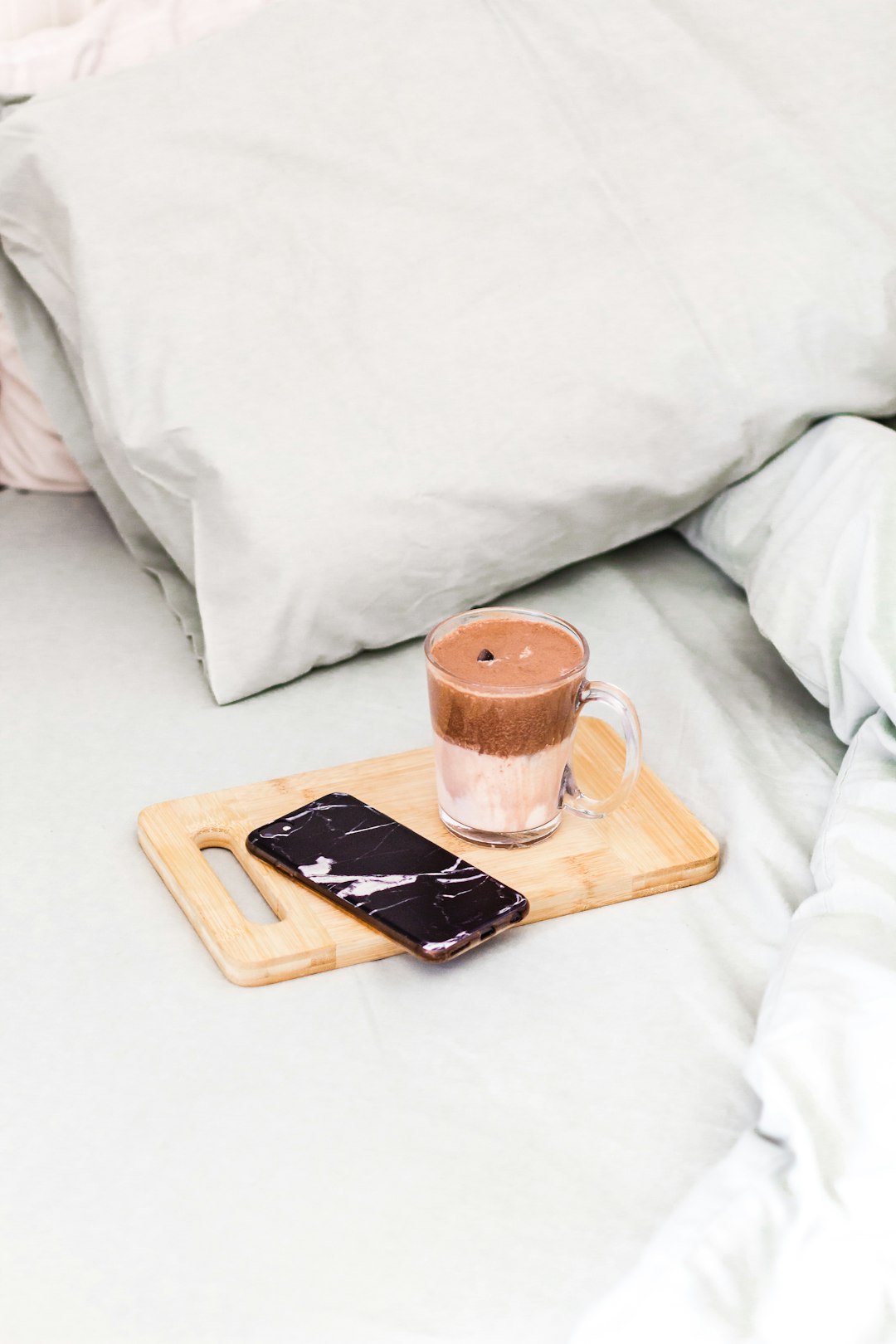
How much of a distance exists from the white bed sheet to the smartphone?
3 cm

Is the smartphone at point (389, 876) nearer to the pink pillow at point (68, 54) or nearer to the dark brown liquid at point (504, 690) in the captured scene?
the dark brown liquid at point (504, 690)

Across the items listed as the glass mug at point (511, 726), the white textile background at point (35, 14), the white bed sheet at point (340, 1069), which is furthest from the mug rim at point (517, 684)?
the white textile background at point (35, 14)

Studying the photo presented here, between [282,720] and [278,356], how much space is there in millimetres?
255

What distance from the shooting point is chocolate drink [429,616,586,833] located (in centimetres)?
68

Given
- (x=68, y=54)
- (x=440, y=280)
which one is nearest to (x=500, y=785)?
(x=440, y=280)

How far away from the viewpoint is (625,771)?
72 cm

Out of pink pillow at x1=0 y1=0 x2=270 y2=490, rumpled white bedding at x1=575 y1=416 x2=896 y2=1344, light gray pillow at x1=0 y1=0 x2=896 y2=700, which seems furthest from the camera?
pink pillow at x1=0 y1=0 x2=270 y2=490

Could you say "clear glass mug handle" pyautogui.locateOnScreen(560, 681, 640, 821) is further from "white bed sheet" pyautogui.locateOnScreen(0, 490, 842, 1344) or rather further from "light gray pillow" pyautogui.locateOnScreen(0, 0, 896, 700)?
"light gray pillow" pyautogui.locateOnScreen(0, 0, 896, 700)

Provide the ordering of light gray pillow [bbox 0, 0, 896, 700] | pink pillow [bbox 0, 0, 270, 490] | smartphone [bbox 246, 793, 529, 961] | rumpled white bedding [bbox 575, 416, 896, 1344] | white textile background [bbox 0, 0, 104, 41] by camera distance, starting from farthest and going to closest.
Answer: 1. white textile background [bbox 0, 0, 104, 41]
2. pink pillow [bbox 0, 0, 270, 490]
3. light gray pillow [bbox 0, 0, 896, 700]
4. smartphone [bbox 246, 793, 529, 961]
5. rumpled white bedding [bbox 575, 416, 896, 1344]

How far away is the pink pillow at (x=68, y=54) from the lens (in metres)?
1.05

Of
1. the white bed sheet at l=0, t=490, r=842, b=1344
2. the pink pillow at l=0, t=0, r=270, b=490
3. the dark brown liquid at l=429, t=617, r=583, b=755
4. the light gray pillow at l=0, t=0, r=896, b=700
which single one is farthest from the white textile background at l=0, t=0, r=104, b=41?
the dark brown liquid at l=429, t=617, r=583, b=755

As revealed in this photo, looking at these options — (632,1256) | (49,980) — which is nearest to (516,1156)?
(632,1256)

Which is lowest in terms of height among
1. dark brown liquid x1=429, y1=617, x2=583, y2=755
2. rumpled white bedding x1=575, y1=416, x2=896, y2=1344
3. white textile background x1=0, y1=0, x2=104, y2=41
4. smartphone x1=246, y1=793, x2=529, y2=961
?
smartphone x1=246, y1=793, x2=529, y2=961

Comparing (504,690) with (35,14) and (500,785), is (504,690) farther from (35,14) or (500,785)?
(35,14)
